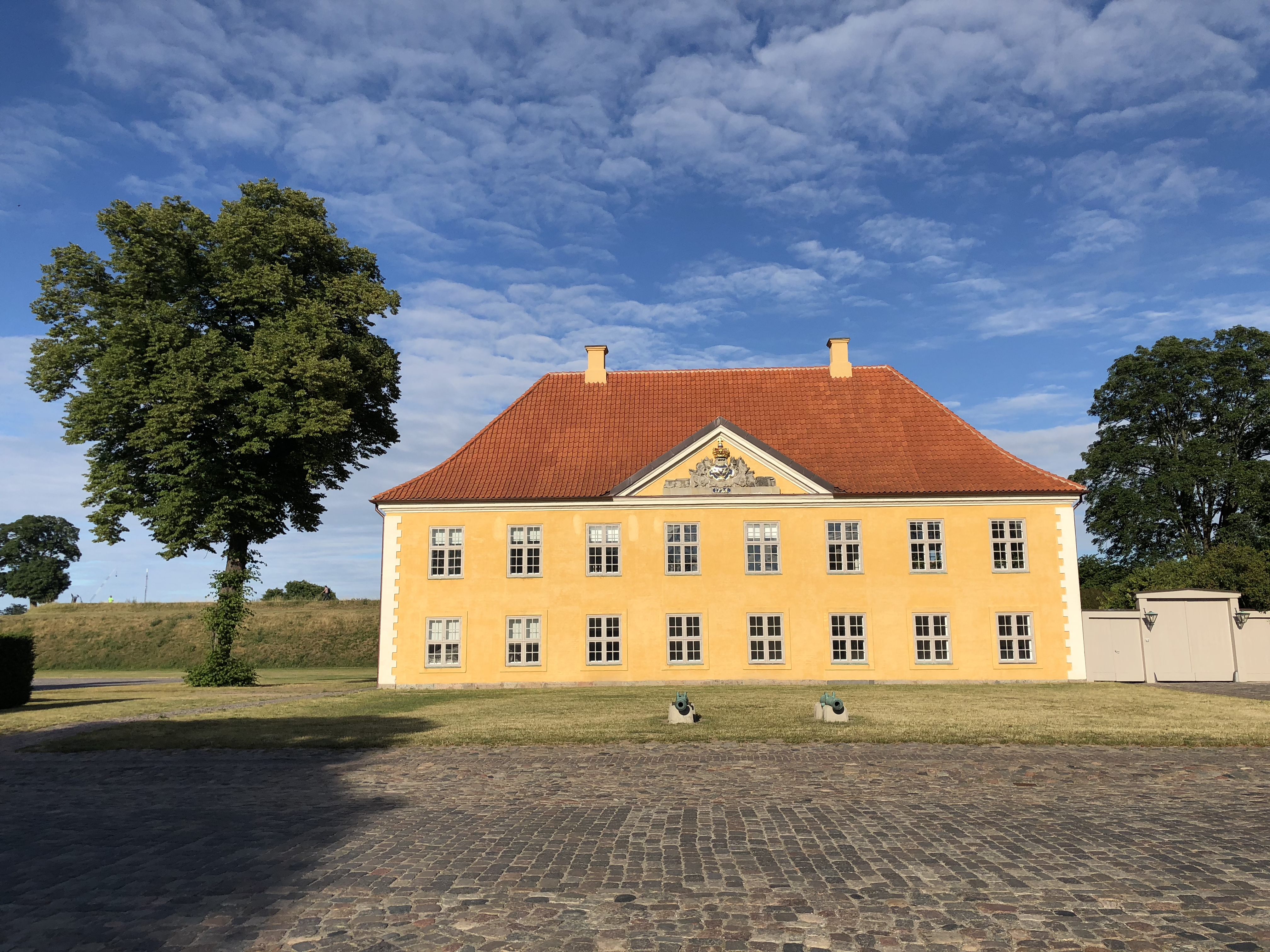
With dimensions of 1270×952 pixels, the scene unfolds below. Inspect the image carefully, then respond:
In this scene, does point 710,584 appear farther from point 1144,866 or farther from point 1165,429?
point 1165,429

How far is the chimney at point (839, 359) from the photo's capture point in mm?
34250

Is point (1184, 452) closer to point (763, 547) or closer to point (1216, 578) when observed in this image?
point (1216, 578)

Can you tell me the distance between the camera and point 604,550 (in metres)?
29.7

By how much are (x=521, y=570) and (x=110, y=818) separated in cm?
2043

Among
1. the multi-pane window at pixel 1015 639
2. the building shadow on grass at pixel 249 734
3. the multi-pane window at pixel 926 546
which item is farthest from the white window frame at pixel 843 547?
the building shadow on grass at pixel 249 734

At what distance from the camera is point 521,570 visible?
29703 mm

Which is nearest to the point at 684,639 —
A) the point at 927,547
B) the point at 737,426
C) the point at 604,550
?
the point at 604,550

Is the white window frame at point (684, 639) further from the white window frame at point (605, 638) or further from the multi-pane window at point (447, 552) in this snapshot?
the multi-pane window at point (447, 552)

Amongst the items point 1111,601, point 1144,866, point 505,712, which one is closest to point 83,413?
point 505,712

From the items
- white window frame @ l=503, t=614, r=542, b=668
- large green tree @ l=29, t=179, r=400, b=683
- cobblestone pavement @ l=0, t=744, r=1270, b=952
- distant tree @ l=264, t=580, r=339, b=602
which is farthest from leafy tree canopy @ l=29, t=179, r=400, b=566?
distant tree @ l=264, t=580, r=339, b=602

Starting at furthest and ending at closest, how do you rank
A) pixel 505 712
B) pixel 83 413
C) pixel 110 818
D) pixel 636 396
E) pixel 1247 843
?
pixel 636 396, pixel 83 413, pixel 505 712, pixel 110 818, pixel 1247 843

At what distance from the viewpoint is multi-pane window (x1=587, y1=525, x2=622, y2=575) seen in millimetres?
29641

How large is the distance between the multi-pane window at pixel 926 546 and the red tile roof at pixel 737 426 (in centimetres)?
122

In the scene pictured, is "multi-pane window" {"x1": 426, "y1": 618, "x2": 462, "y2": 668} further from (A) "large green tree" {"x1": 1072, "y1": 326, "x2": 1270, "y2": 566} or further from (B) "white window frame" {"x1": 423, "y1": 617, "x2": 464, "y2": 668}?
(A) "large green tree" {"x1": 1072, "y1": 326, "x2": 1270, "y2": 566}
